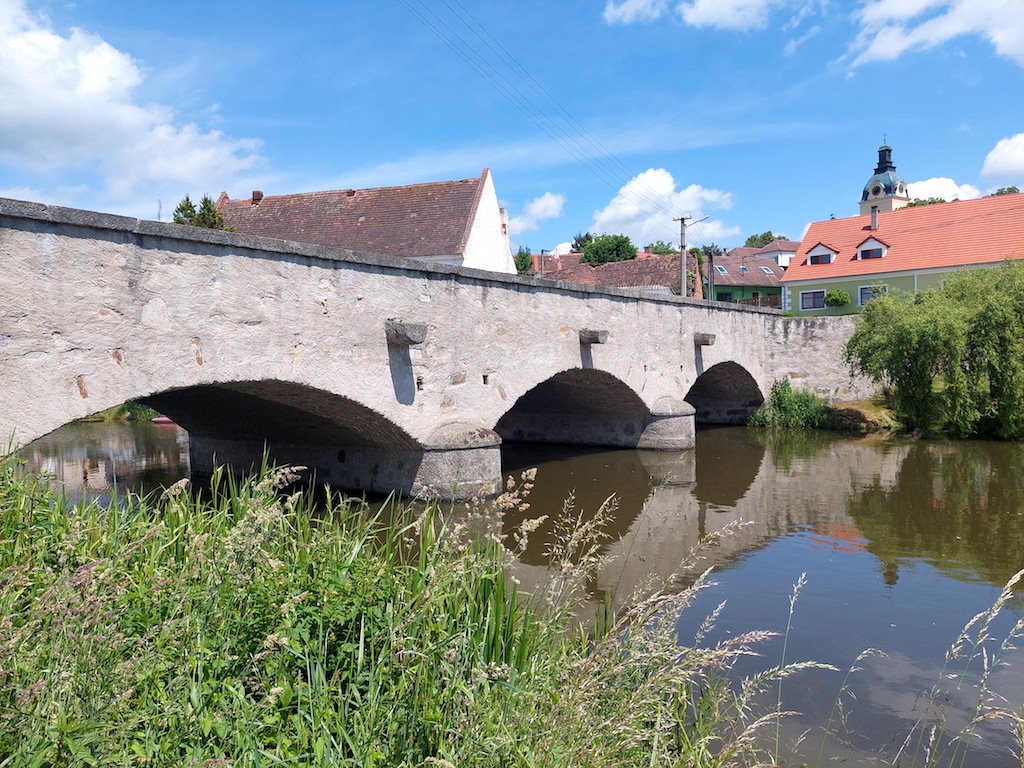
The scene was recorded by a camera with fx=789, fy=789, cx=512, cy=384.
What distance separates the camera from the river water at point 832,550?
4.00 meters

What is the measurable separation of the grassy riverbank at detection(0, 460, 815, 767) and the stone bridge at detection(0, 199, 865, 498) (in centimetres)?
66

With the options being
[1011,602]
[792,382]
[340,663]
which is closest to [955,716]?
[1011,602]

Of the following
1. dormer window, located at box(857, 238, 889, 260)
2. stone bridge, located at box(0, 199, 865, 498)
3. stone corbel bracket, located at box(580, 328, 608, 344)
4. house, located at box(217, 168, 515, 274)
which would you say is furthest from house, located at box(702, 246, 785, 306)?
stone corbel bracket, located at box(580, 328, 608, 344)

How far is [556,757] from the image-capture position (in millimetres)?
2262

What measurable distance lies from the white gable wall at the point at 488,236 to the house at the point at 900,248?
11.7 metres

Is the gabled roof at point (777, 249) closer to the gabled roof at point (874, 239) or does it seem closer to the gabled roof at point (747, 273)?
the gabled roof at point (747, 273)

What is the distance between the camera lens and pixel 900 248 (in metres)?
27.3

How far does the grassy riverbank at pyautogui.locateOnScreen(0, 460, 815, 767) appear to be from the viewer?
1969 millimetres

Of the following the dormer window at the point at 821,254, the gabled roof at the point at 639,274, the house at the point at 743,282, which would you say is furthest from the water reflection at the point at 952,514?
the house at the point at 743,282

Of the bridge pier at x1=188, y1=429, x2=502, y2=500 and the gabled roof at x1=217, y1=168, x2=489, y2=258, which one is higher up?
the gabled roof at x1=217, y1=168, x2=489, y2=258

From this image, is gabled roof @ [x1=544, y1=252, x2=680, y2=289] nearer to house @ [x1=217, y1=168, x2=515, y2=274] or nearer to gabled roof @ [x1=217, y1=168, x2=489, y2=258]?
house @ [x1=217, y1=168, x2=515, y2=274]

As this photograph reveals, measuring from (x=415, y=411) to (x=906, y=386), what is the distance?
1002 centimetres

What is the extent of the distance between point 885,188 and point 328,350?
45.7m

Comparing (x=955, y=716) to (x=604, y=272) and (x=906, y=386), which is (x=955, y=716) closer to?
(x=906, y=386)
